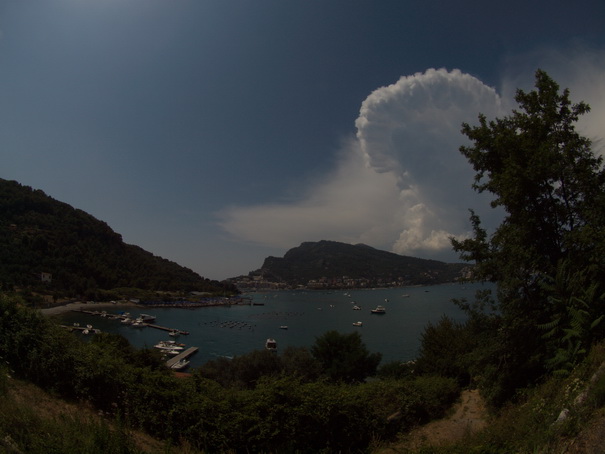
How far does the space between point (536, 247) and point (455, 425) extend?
5608 mm

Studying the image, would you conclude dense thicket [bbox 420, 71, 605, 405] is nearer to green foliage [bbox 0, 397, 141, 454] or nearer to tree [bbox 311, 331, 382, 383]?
green foliage [bbox 0, 397, 141, 454]

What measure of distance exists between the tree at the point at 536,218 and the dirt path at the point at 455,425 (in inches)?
54.8

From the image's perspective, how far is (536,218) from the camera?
27.1ft

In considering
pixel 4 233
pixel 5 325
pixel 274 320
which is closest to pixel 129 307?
pixel 4 233

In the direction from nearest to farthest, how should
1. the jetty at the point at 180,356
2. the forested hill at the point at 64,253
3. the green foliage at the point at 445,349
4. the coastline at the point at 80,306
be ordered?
the green foliage at the point at 445,349 → the jetty at the point at 180,356 → the coastline at the point at 80,306 → the forested hill at the point at 64,253

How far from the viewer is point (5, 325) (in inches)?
279

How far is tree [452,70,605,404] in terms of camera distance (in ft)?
25.0

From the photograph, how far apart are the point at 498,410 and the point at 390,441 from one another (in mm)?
3182

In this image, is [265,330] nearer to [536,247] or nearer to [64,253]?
[536,247]

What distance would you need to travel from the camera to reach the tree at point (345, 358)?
25.7 m

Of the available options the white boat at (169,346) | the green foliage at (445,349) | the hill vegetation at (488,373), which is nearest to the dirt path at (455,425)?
the hill vegetation at (488,373)

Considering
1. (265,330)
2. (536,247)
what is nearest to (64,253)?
Answer: (265,330)

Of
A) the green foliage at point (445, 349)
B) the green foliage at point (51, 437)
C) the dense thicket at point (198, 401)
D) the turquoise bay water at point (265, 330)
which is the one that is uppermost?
the green foliage at point (51, 437)

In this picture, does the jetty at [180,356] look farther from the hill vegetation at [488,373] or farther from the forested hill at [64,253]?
the forested hill at [64,253]
